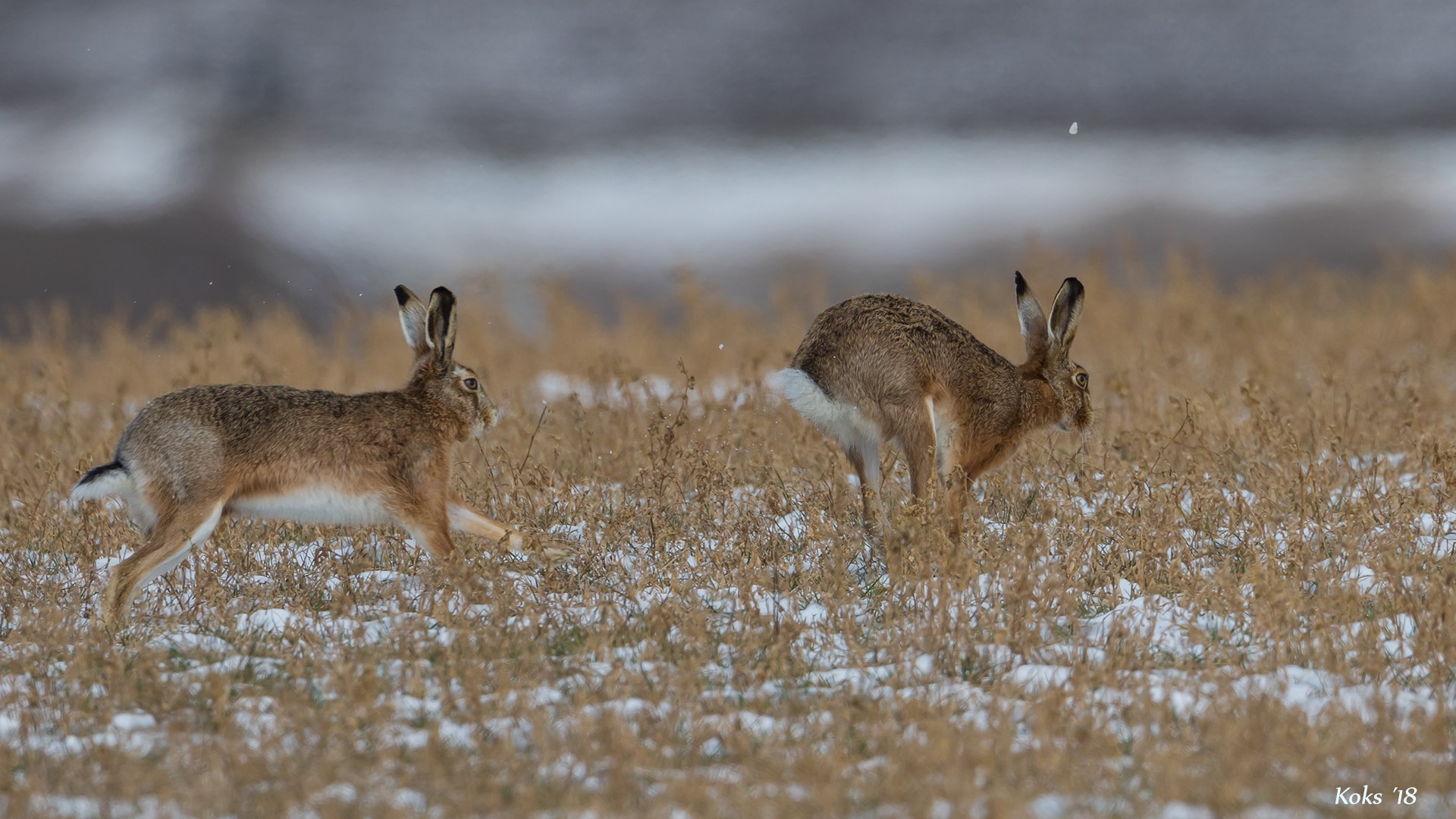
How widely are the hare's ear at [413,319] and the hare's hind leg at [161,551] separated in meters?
1.35

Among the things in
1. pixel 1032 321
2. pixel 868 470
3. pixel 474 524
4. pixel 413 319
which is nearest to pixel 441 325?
pixel 413 319

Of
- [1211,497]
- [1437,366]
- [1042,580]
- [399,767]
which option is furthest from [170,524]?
[1437,366]

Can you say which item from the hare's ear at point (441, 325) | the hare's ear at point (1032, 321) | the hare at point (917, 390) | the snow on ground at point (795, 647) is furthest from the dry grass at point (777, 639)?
the hare's ear at point (441, 325)

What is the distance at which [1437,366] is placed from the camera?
9.84 metres

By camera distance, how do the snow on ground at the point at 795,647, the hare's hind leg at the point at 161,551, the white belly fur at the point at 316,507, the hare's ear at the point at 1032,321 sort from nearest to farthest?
the snow on ground at the point at 795,647 < the hare's hind leg at the point at 161,551 < the white belly fur at the point at 316,507 < the hare's ear at the point at 1032,321

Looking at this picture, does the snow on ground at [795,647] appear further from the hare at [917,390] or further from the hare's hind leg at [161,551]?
the hare at [917,390]

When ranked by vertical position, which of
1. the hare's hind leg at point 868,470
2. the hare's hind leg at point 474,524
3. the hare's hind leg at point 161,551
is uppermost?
the hare's hind leg at point 868,470

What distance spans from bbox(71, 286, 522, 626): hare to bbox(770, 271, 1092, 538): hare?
1.56 metres

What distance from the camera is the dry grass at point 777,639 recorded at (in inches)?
131


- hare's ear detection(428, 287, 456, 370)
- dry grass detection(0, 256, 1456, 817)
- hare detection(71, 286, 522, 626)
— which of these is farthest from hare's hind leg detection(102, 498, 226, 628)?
hare's ear detection(428, 287, 456, 370)

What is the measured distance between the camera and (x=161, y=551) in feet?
15.9

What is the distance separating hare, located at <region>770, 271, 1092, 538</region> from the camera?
19.1 feet

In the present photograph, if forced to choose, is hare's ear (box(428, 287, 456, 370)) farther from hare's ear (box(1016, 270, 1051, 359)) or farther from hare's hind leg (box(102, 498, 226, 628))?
hare's ear (box(1016, 270, 1051, 359))

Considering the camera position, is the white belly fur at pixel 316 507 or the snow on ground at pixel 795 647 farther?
the white belly fur at pixel 316 507
